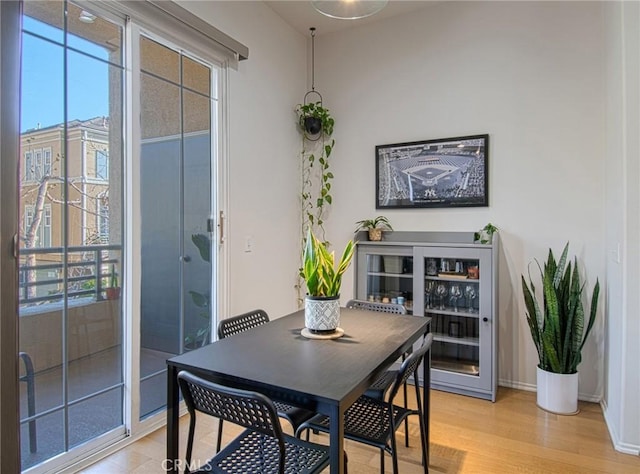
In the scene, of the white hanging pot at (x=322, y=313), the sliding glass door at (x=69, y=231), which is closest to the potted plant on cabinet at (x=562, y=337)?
the white hanging pot at (x=322, y=313)

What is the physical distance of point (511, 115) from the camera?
117 inches

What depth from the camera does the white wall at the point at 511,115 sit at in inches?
Result: 109

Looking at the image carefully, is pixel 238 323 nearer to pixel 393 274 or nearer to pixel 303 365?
pixel 303 365

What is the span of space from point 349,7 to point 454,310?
217 cm

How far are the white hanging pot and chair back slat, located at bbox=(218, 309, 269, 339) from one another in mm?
452

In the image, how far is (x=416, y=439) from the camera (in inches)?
89.3

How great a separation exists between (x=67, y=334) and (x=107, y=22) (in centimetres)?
166

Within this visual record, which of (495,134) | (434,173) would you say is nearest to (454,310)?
(434,173)

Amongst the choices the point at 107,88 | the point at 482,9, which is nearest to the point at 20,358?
the point at 107,88

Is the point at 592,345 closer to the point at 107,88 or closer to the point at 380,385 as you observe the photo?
the point at 380,385

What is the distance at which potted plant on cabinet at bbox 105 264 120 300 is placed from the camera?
2166mm

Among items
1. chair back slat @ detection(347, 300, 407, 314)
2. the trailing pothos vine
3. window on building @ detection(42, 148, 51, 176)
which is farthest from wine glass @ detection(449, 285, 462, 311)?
window on building @ detection(42, 148, 51, 176)

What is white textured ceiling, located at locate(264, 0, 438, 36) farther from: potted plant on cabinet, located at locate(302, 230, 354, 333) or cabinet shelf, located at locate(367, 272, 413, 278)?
potted plant on cabinet, located at locate(302, 230, 354, 333)

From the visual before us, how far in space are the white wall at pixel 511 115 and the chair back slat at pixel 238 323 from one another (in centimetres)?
169
